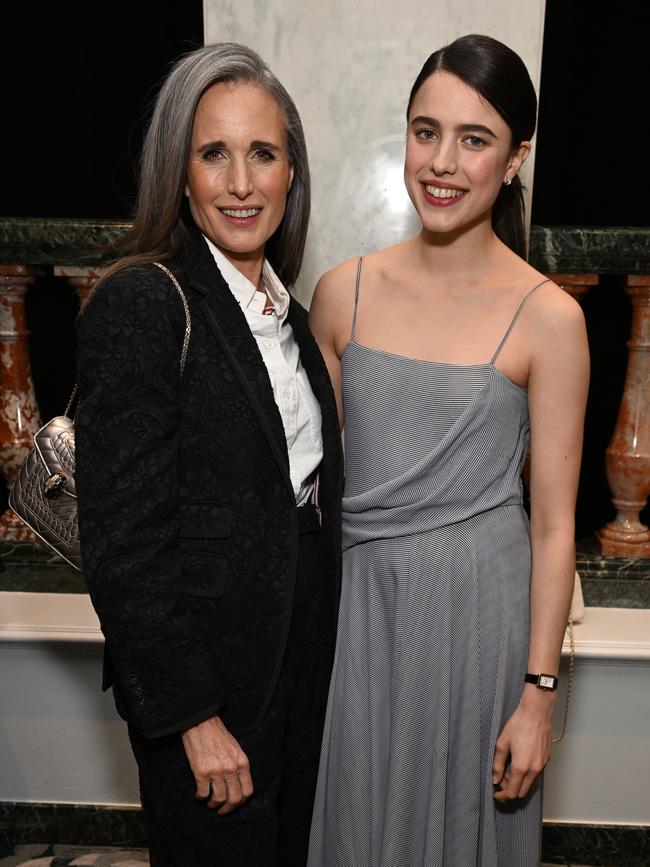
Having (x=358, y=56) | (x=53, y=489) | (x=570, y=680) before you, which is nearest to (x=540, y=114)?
(x=358, y=56)

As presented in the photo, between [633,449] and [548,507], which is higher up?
[548,507]

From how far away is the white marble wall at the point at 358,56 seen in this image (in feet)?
8.61

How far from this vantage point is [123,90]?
501 centimetres

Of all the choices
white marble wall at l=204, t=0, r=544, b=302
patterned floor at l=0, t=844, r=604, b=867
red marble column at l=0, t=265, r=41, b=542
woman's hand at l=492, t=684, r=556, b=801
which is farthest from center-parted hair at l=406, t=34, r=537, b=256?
patterned floor at l=0, t=844, r=604, b=867

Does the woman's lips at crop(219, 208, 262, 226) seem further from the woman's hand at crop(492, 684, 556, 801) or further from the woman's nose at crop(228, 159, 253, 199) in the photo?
the woman's hand at crop(492, 684, 556, 801)

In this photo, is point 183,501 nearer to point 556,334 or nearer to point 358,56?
point 556,334

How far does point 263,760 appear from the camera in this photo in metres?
1.95

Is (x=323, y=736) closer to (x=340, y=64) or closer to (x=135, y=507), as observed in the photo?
(x=135, y=507)

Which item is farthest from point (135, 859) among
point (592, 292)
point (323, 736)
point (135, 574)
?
point (592, 292)

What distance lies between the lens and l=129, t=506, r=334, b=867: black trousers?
1.90 metres

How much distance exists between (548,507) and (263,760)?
0.74 meters

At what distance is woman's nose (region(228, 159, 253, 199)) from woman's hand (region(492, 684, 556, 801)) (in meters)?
1.12

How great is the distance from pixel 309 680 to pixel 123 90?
12.4 feet

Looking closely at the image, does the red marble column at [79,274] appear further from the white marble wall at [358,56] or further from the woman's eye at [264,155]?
the woman's eye at [264,155]
